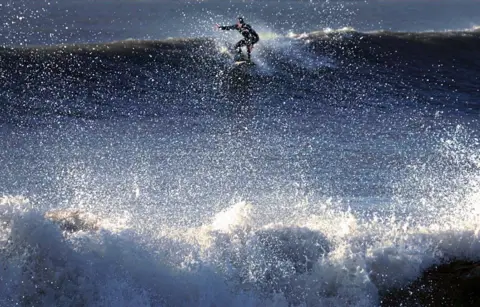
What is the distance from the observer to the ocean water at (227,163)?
25.1ft

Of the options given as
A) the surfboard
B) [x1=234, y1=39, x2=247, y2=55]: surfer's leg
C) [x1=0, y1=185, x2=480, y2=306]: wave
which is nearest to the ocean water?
[x1=0, y1=185, x2=480, y2=306]: wave

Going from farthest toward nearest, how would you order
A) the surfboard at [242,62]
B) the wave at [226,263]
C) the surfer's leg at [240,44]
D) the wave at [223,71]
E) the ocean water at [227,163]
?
the surfer's leg at [240,44]
the surfboard at [242,62]
the wave at [223,71]
the ocean water at [227,163]
the wave at [226,263]

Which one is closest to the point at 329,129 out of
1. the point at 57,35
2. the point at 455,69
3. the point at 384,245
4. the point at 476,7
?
the point at 384,245

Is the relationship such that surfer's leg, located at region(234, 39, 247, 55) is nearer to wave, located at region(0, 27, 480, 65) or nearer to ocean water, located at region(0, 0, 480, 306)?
ocean water, located at region(0, 0, 480, 306)

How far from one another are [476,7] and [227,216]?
33280 mm

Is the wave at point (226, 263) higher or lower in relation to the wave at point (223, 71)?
lower

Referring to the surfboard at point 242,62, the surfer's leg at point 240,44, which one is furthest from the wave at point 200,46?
the surfboard at point 242,62

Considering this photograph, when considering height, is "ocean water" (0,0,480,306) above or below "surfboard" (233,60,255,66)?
below

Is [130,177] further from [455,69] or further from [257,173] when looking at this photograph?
[455,69]

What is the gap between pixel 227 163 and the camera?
43.2 feet

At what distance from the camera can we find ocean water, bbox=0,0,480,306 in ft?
25.1

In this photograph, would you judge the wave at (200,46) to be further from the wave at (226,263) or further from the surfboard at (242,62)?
the wave at (226,263)

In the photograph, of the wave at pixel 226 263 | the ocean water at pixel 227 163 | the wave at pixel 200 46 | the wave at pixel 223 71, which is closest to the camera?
the wave at pixel 226 263

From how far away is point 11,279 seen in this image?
22.9 ft
